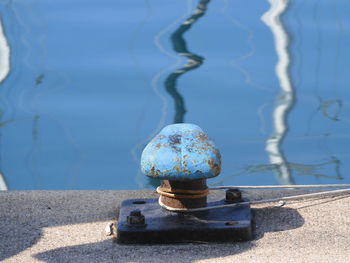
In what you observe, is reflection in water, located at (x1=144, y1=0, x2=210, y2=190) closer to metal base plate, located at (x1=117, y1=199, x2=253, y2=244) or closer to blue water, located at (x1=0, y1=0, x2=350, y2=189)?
blue water, located at (x1=0, y1=0, x2=350, y2=189)

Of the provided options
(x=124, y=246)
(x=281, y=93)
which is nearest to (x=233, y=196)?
(x=124, y=246)

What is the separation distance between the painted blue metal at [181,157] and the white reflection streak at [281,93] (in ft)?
2.39

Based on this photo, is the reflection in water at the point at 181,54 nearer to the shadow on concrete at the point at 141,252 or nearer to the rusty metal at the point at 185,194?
the rusty metal at the point at 185,194

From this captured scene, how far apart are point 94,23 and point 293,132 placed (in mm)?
1088

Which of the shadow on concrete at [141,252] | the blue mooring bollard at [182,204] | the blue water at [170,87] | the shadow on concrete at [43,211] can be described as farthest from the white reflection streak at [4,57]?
the shadow on concrete at [141,252]

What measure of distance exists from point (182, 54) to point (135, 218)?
1.38m

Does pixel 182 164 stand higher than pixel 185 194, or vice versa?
A: pixel 182 164

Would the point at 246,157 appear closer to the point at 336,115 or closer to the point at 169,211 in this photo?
the point at 336,115

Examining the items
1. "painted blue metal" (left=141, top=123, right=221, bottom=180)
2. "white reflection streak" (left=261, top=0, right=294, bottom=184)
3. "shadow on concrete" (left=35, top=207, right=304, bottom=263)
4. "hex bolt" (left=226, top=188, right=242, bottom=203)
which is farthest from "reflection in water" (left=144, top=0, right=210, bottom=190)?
"shadow on concrete" (left=35, top=207, right=304, bottom=263)

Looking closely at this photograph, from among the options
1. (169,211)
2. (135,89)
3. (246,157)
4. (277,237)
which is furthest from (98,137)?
(277,237)

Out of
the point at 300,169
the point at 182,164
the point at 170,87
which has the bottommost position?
the point at 300,169

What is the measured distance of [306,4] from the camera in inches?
165

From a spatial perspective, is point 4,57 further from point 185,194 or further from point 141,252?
point 141,252

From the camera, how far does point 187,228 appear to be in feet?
9.08
